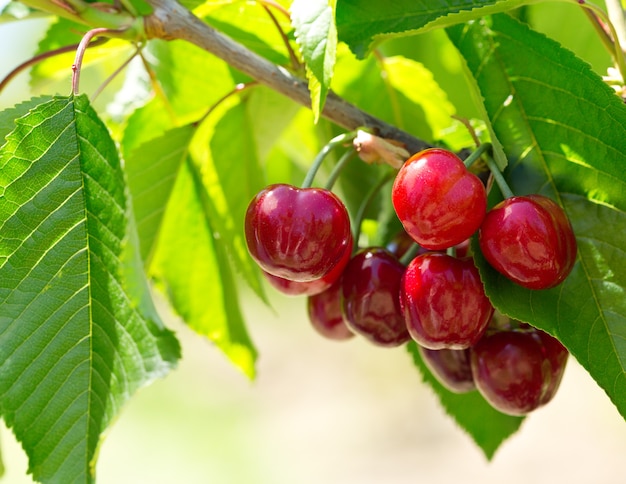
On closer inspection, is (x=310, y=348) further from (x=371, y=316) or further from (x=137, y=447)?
(x=371, y=316)

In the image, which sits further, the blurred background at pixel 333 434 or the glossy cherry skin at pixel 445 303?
the blurred background at pixel 333 434

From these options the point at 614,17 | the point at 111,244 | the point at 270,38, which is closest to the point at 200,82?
the point at 270,38

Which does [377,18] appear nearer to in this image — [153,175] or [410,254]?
[410,254]

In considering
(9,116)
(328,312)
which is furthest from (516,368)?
(9,116)

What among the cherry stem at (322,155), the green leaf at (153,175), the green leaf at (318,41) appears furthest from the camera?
the green leaf at (153,175)

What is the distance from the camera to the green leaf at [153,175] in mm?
1142

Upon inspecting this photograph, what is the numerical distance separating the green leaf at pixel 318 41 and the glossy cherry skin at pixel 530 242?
0.21 meters

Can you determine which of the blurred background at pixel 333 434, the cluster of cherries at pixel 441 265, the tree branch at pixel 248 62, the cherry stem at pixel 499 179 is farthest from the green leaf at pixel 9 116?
the blurred background at pixel 333 434

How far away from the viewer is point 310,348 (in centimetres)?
847

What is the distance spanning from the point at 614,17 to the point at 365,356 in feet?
23.5

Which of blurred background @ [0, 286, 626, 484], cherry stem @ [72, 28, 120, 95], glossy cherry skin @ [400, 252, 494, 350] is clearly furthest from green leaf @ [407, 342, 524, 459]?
blurred background @ [0, 286, 626, 484]

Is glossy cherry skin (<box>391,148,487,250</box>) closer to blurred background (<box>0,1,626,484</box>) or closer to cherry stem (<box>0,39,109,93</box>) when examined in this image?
cherry stem (<box>0,39,109,93</box>)

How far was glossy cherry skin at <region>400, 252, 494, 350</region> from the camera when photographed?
0.82 meters

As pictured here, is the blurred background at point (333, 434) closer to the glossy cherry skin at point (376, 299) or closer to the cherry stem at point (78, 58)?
the glossy cherry skin at point (376, 299)
